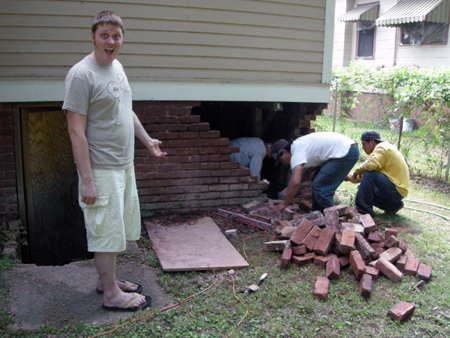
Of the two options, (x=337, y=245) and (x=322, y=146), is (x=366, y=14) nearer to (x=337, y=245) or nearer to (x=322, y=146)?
(x=322, y=146)

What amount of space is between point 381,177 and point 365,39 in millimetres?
11525

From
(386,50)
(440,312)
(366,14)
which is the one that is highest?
(366,14)

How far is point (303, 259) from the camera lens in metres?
4.45

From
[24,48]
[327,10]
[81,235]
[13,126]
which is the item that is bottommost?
[81,235]

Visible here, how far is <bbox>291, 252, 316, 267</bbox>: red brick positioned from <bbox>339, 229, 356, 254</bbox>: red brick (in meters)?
0.29

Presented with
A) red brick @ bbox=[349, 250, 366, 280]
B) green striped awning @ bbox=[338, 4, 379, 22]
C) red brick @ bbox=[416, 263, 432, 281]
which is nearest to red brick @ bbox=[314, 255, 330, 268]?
red brick @ bbox=[349, 250, 366, 280]

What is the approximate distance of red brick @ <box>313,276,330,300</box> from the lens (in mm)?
3832

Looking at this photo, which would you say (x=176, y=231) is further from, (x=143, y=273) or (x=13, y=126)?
(x=13, y=126)

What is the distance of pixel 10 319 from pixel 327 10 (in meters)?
5.27

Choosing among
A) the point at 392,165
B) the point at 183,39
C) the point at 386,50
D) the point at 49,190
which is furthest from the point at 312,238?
the point at 386,50

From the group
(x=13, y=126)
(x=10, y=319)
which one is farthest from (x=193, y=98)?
(x=10, y=319)

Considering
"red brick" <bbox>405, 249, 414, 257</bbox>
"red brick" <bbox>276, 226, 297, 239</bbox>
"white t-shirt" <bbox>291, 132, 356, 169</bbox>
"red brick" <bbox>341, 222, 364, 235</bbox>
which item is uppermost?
"white t-shirt" <bbox>291, 132, 356, 169</bbox>

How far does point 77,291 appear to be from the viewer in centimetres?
381

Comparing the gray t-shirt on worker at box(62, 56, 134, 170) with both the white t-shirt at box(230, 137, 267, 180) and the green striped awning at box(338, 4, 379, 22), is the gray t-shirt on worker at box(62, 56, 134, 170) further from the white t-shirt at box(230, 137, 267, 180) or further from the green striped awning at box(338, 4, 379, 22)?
the green striped awning at box(338, 4, 379, 22)
